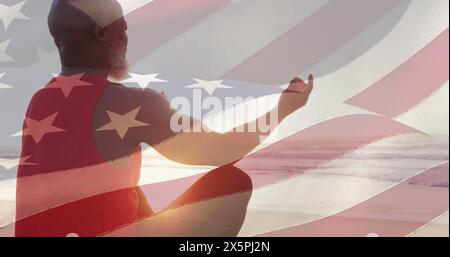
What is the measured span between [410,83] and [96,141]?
785 mm

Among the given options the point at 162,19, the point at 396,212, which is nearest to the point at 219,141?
the point at 162,19

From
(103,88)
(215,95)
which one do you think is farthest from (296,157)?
(103,88)

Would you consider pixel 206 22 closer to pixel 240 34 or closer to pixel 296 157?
pixel 240 34

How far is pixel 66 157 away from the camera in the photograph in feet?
3.07

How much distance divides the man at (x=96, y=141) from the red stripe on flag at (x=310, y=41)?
151 mm

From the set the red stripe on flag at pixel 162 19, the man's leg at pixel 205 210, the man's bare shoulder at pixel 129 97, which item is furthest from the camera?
the red stripe on flag at pixel 162 19

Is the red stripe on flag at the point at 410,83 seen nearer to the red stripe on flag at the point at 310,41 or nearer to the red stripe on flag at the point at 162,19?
the red stripe on flag at the point at 310,41

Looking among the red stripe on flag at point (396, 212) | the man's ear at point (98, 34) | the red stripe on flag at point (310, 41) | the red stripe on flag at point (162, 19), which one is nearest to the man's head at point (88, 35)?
the man's ear at point (98, 34)

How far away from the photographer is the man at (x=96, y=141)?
0.90m

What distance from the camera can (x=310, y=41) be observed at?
119 centimetres
